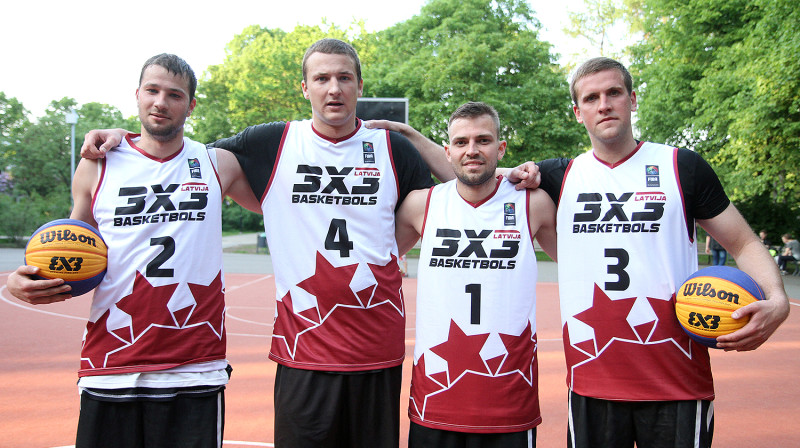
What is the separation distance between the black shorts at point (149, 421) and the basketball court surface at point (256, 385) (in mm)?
1738

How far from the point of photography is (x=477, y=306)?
2.86 m

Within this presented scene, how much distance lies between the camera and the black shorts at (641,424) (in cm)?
264

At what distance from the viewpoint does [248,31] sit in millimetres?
38812

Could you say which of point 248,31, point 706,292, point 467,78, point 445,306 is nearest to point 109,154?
point 445,306

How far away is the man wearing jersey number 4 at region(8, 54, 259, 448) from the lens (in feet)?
9.18

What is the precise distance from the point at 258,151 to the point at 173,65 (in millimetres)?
595

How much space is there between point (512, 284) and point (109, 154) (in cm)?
213

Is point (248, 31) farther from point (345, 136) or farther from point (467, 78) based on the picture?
point (345, 136)

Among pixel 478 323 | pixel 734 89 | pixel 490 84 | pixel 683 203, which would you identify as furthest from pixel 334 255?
pixel 490 84

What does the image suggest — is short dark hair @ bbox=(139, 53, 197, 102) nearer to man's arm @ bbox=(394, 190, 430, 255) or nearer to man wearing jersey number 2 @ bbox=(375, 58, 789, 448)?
man's arm @ bbox=(394, 190, 430, 255)

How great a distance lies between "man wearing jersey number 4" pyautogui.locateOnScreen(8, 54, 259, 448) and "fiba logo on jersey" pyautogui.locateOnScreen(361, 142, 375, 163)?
78 centimetres

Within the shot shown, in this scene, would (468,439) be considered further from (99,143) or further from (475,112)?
(99,143)

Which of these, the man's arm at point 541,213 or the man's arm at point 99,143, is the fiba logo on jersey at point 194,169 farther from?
the man's arm at point 541,213

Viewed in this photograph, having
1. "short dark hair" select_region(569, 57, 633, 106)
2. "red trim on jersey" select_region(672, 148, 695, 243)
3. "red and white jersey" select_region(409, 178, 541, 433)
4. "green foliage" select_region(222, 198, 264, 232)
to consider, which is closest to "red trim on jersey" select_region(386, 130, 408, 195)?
"red and white jersey" select_region(409, 178, 541, 433)
